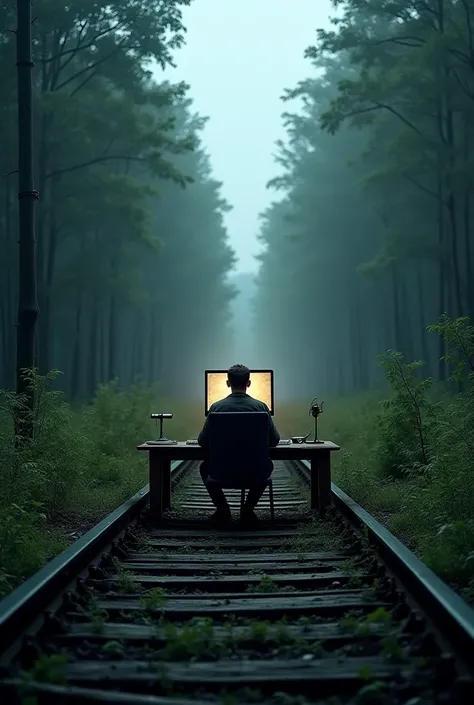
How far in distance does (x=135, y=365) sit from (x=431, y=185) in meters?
19.7

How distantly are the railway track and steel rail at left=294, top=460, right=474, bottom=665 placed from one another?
0.04ft

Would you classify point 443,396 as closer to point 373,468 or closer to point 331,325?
point 373,468

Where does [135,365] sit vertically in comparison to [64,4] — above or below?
below

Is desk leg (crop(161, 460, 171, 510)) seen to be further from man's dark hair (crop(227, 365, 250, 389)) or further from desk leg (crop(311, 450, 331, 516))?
desk leg (crop(311, 450, 331, 516))

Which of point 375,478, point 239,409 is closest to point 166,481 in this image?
point 239,409

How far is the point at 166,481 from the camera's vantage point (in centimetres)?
1002

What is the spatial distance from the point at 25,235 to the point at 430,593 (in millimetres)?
7769

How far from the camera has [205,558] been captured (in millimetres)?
7012

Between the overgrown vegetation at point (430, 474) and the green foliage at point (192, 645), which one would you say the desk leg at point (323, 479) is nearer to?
Result: the overgrown vegetation at point (430, 474)

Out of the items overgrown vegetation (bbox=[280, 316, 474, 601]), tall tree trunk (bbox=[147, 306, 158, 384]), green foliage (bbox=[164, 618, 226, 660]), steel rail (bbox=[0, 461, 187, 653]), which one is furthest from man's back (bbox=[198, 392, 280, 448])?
tall tree trunk (bbox=[147, 306, 158, 384])

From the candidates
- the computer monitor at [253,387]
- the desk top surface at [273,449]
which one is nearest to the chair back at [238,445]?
the desk top surface at [273,449]

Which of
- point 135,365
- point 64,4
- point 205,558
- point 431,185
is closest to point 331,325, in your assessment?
point 135,365

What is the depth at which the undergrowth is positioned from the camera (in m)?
6.38

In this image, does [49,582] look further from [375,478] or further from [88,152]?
[88,152]
